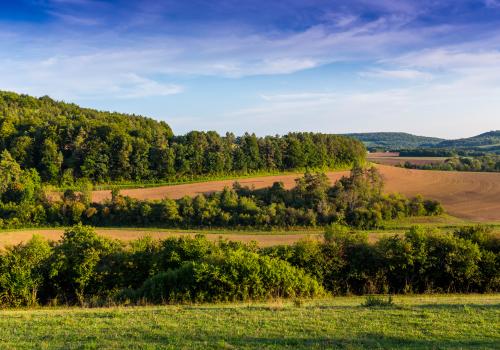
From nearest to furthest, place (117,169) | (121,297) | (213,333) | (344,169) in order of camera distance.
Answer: (213,333) → (121,297) → (117,169) → (344,169)

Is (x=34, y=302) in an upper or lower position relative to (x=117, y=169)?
lower

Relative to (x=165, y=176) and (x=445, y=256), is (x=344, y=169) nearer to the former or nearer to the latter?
(x=165, y=176)

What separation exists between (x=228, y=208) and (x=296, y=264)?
2651 centimetres

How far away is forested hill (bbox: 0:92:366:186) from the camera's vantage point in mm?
66469

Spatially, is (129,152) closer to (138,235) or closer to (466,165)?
(138,235)

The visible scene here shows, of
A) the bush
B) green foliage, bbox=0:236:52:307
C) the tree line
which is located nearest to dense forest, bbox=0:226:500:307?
green foliage, bbox=0:236:52:307

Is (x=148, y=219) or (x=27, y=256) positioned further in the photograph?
(x=148, y=219)

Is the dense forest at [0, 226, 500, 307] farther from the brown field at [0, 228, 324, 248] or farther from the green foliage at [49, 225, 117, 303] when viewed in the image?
the brown field at [0, 228, 324, 248]

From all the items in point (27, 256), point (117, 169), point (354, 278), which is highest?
point (117, 169)

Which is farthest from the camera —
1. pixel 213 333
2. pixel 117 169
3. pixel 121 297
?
pixel 117 169

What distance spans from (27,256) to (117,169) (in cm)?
4580

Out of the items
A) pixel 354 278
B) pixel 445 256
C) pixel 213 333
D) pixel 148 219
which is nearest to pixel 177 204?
pixel 148 219

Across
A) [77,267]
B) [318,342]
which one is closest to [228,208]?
[77,267]

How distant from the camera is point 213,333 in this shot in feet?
34.0
